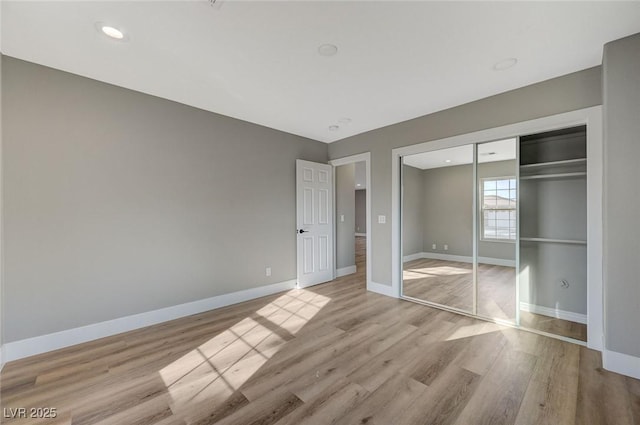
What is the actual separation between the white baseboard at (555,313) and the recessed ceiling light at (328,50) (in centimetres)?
380

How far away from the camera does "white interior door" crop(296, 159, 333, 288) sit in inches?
175

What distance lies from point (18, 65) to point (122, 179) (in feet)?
4.08

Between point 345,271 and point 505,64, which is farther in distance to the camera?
point 345,271

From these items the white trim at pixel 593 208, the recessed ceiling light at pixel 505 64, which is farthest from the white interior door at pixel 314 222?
the white trim at pixel 593 208

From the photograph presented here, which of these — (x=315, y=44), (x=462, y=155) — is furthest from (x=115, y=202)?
(x=462, y=155)

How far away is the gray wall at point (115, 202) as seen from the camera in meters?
2.34

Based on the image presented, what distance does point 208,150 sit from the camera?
3477 millimetres

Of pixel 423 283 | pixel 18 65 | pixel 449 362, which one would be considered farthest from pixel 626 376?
pixel 18 65

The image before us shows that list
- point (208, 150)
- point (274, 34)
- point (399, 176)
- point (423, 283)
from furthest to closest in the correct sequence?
point (423, 283) < point (399, 176) < point (208, 150) < point (274, 34)

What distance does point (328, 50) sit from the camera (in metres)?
2.16

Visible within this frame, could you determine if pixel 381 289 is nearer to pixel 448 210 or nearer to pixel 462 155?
pixel 448 210

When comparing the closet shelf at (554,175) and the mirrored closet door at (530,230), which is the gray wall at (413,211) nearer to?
the mirrored closet door at (530,230)

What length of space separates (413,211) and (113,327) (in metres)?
4.91

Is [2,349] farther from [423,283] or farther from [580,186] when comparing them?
[580,186]
